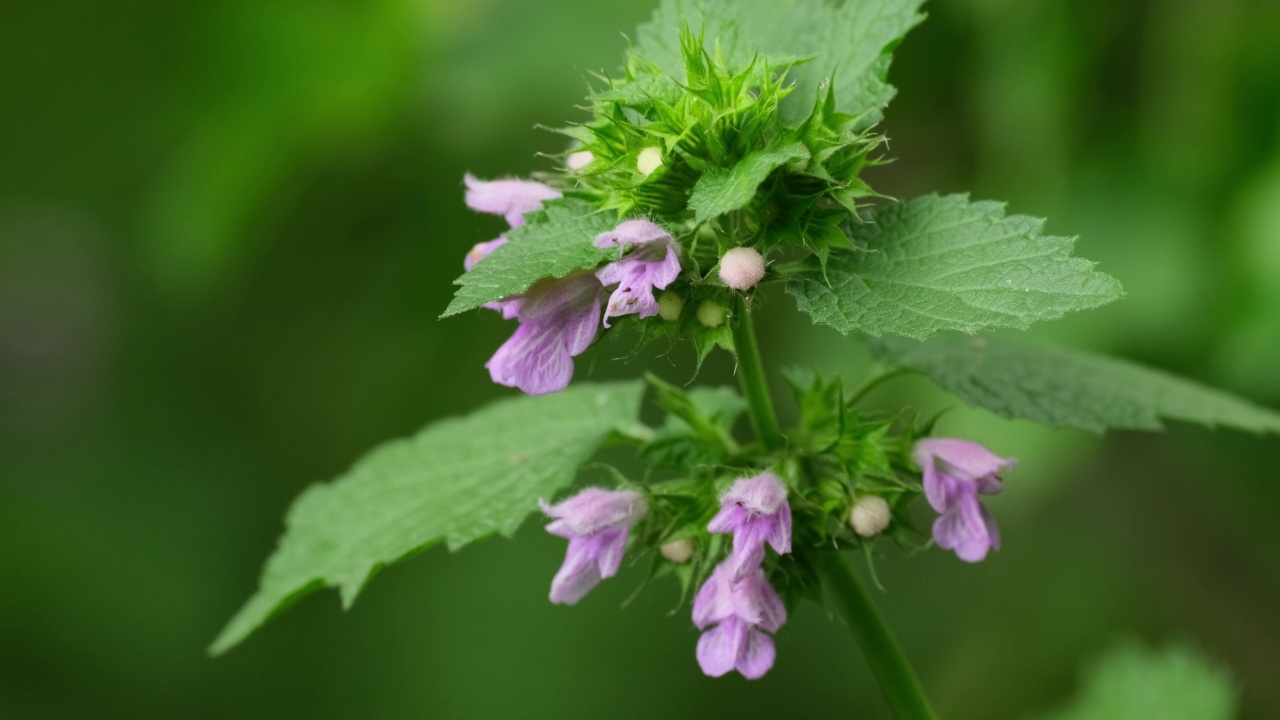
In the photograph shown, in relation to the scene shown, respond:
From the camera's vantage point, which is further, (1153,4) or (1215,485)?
(1215,485)

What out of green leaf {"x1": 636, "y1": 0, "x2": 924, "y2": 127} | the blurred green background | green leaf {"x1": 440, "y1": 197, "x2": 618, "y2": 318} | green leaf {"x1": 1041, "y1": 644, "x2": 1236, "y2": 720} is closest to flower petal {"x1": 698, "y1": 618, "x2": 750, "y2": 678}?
green leaf {"x1": 440, "y1": 197, "x2": 618, "y2": 318}

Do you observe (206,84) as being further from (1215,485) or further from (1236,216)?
(1215,485)

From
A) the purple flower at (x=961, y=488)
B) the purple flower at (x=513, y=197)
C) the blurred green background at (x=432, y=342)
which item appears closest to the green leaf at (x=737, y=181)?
the purple flower at (x=513, y=197)

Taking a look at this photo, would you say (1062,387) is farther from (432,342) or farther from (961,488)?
(432,342)

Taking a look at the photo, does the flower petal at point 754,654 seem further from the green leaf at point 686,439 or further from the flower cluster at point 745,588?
the green leaf at point 686,439

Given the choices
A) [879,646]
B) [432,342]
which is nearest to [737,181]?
[879,646]

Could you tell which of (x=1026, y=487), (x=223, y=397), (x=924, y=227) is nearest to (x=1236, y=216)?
(x=1026, y=487)
